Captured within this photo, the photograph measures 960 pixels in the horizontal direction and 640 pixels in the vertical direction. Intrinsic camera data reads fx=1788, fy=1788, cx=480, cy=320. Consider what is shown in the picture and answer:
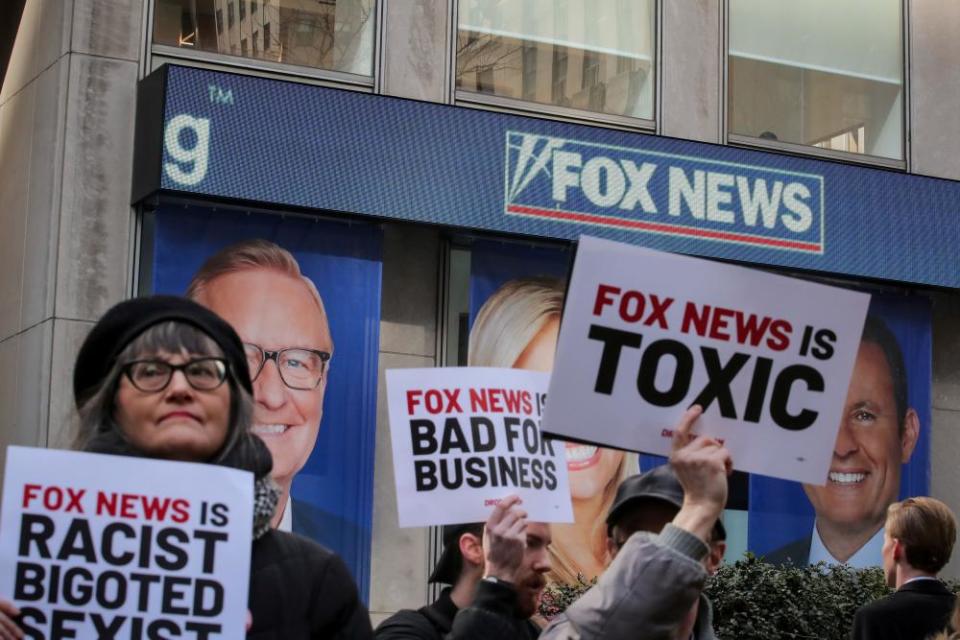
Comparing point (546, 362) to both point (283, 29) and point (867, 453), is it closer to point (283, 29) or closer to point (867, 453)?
point (867, 453)

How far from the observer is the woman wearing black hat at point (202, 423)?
3.50 meters

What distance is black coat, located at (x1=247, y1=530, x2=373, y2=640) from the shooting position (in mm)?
3467

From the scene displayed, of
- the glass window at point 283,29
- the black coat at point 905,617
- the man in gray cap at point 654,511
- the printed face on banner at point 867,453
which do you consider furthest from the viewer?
the printed face on banner at point 867,453

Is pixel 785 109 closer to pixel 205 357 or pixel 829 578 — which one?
pixel 829 578

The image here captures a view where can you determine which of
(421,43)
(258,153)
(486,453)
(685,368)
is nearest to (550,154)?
(421,43)

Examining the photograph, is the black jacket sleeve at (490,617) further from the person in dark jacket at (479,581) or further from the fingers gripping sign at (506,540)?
the fingers gripping sign at (506,540)

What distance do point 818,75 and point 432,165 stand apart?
13.5ft

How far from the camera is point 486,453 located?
6.40 m

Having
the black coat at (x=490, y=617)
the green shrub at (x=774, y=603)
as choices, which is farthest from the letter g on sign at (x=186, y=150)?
the black coat at (x=490, y=617)

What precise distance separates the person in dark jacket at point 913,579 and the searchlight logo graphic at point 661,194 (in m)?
7.30

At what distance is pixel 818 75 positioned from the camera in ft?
52.1

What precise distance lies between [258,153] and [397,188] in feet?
3.70

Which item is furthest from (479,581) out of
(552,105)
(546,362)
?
(552,105)

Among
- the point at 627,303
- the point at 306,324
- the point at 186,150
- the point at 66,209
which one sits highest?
the point at 186,150
